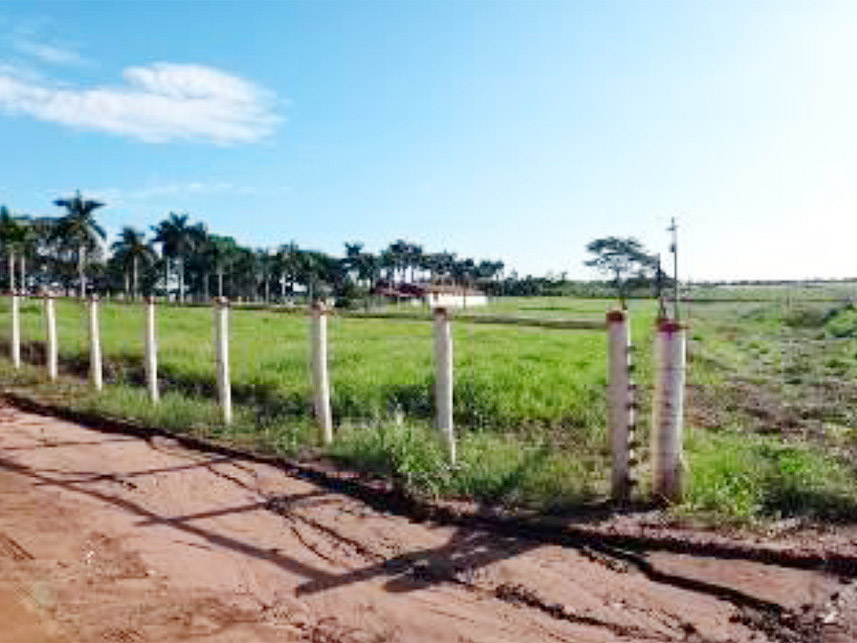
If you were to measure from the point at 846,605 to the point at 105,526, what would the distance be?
4.24 m

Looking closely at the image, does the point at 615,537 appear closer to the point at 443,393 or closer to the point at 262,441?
the point at 443,393

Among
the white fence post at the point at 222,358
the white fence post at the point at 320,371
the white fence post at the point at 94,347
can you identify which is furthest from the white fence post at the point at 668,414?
the white fence post at the point at 94,347

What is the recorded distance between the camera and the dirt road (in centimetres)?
533

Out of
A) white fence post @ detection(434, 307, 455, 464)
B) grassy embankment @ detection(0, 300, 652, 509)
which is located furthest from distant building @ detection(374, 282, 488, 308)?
white fence post @ detection(434, 307, 455, 464)

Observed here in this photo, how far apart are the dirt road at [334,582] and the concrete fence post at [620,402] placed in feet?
3.11

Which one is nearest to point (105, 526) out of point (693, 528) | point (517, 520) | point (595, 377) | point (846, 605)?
point (517, 520)

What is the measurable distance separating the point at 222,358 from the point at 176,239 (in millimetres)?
96969

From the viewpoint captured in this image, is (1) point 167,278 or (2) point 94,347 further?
(1) point 167,278

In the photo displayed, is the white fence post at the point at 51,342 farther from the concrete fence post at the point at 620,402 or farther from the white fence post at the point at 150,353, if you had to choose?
the concrete fence post at the point at 620,402

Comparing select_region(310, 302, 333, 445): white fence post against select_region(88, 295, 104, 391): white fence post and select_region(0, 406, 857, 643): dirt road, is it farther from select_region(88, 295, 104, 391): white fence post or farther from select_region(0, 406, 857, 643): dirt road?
select_region(88, 295, 104, 391): white fence post

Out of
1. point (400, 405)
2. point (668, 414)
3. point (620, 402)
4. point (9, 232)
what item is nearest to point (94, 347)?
point (400, 405)

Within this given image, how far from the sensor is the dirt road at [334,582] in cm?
533

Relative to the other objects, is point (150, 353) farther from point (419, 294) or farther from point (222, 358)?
point (419, 294)

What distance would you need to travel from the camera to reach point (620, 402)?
7719 millimetres
